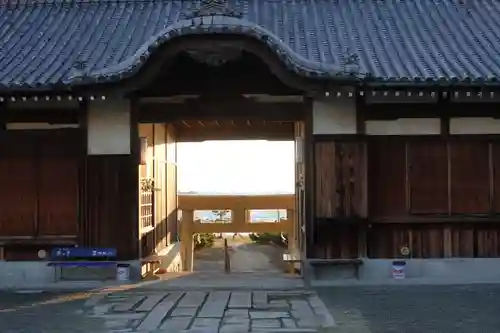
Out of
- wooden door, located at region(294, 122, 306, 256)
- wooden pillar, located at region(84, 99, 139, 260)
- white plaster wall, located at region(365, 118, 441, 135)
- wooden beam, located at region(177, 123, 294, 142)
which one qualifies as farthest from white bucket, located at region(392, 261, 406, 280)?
wooden beam, located at region(177, 123, 294, 142)

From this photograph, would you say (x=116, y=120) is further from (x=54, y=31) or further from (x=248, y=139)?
(x=248, y=139)

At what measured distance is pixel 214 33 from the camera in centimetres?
960

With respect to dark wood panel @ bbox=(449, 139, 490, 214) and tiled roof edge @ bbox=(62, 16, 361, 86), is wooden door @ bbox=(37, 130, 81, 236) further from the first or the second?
dark wood panel @ bbox=(449, 139, 490, 214)

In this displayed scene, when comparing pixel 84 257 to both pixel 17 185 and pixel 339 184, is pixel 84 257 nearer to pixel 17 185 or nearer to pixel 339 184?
pixel 17 185

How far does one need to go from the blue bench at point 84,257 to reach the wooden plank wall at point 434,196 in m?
4.46

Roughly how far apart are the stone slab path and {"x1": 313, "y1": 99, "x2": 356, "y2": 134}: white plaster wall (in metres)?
2.80

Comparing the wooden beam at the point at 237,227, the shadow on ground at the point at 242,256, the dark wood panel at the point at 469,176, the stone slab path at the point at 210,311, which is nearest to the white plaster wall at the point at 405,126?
the dark wood panel at the point at 469,176

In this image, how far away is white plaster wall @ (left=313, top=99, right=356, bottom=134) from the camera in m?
10.7

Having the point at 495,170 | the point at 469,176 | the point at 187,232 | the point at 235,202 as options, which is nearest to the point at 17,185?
the point at 469,176

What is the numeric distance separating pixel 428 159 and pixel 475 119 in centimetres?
109

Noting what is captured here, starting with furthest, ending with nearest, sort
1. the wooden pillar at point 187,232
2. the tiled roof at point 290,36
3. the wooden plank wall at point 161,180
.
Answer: the wooden pillar at point 187,232
the wooden plank wall at point 161,180
the tiled roof at point 290,36

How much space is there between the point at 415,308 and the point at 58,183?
20.9 feet

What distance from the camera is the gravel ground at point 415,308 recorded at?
24.2 feet

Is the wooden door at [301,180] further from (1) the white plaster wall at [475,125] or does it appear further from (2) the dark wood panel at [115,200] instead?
(2) the dark wood panel at [115,200]
